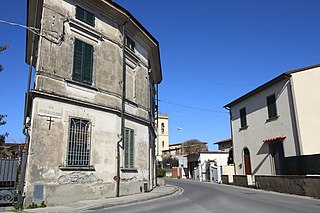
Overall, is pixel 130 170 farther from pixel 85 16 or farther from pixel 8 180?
pixel 85 16

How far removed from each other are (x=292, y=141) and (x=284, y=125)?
4.44ft

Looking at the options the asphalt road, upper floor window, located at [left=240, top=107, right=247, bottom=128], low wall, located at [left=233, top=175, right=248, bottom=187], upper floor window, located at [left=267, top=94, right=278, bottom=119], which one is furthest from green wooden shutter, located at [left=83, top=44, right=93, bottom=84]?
upper floor window, located at [left=240, top=107, right=247, bottom=128]

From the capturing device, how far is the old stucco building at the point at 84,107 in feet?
35.7

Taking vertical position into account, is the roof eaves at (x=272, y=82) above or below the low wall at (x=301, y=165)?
above

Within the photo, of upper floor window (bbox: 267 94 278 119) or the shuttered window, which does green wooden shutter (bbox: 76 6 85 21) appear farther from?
upper floor window (bbox: 267 94 278 119)

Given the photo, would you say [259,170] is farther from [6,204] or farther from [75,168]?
[6,204]

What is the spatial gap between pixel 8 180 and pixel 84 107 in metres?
4.23

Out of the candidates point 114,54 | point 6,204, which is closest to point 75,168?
point 6,204

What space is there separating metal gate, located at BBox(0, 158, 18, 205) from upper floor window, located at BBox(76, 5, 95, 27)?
7.20 m

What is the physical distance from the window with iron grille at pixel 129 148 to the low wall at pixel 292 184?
9.50 m

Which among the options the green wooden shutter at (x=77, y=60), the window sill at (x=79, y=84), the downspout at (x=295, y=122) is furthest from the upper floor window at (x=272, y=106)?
the green wooden shutter at (x=77, y=60)

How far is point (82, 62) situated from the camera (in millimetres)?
13023

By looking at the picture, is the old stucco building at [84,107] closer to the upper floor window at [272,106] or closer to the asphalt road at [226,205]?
the asphalt road at [226,205]

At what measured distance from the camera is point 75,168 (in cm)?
1161
